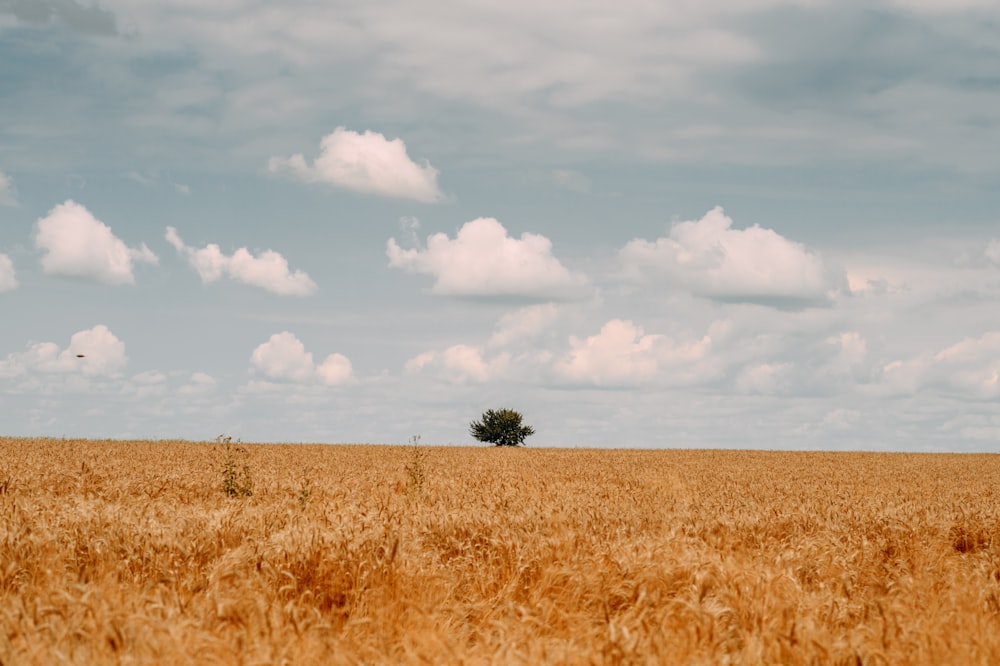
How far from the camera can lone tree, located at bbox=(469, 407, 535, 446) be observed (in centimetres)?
6950

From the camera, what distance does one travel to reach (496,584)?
28.4 feet

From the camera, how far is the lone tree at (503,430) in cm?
6950

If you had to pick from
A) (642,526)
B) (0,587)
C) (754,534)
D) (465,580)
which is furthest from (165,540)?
(754,534)

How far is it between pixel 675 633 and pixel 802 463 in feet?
129

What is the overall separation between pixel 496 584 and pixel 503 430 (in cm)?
6131

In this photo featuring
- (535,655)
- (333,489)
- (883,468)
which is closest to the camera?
(535,655)

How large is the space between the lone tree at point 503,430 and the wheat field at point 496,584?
54383 mm

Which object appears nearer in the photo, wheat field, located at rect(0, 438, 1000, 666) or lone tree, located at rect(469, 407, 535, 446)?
A: wheat field, located at rect(0, 438, 1000, 666)

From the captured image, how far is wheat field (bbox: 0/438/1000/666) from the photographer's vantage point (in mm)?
5699

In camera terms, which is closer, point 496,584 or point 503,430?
point 496,584

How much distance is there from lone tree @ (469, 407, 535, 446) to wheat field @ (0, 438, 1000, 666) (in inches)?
2141

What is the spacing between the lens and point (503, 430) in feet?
229

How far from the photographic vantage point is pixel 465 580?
8.80 meters

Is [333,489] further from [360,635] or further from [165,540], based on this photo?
[360,635]
